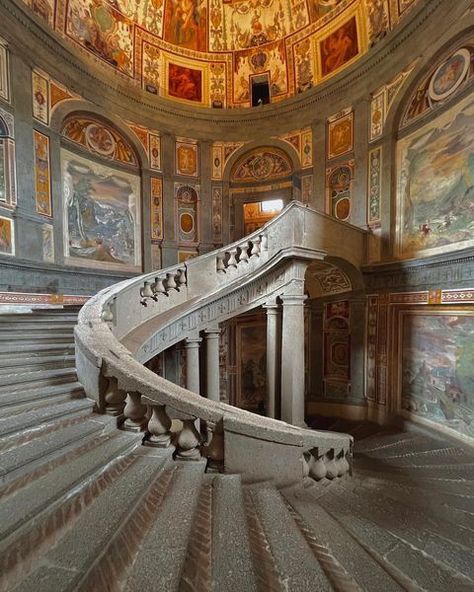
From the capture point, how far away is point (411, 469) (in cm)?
441

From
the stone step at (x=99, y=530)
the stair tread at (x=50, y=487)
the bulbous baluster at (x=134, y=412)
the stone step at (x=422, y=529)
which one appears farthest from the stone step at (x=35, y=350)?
the stone step at (x=422, y=529)

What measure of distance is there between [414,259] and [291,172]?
502 cm

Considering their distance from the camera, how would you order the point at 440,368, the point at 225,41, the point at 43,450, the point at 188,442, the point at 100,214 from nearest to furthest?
the point at 43,450, the point at 188,442, the point at 440,368, the point at 100,214, the point at 225,41

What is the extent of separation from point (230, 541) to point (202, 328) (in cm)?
418

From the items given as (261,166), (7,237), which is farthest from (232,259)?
(261,166)

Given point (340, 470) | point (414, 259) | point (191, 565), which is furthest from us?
point (414, 259)

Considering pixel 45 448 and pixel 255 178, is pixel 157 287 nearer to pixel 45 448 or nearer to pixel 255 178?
pixel 45 448

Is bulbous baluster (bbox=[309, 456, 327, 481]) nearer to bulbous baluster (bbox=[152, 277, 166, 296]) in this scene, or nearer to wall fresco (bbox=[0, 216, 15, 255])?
bulbous baluster (bbox=[152, 277, 166, 296])

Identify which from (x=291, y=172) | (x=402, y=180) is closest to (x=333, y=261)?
(x=402, y=180)

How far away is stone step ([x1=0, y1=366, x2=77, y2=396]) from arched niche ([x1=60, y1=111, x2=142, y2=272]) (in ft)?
17.0

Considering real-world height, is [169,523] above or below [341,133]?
below

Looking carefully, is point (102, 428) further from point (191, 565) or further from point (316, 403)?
point (316, 403)

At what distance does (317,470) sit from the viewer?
95.0 inches

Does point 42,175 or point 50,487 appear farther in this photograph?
point 42,175
